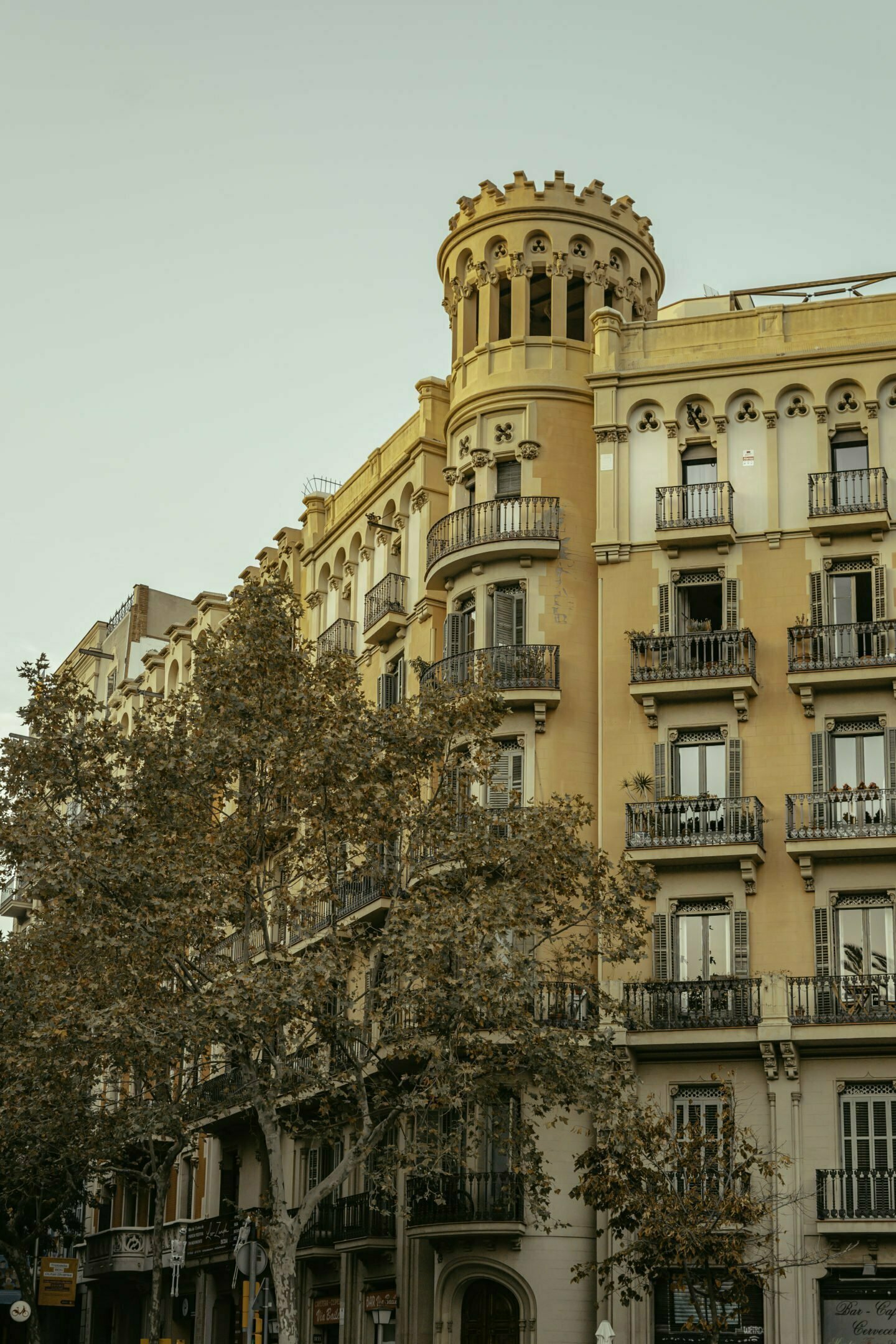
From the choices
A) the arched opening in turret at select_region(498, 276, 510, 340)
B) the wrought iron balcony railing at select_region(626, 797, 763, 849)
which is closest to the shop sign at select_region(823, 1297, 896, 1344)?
the wrought iron balcony railing at select_region(626, 797, 763, 849)

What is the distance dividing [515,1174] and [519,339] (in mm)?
18670

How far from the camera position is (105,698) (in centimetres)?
7662

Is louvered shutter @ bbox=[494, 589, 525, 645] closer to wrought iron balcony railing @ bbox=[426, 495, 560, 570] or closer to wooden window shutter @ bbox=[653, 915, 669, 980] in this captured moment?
wrought iron balcony railing @ bbox=[426, 495, 560, 570]

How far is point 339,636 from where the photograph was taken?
161 ft

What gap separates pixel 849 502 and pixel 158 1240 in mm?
21783

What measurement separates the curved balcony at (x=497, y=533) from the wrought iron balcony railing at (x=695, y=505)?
241cm

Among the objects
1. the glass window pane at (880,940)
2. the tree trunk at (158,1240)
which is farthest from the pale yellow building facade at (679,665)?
the tree trunk at (158,1240)

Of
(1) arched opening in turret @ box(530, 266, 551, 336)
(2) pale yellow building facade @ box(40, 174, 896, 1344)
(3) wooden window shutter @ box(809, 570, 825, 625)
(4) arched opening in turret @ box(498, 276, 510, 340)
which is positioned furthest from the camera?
(1) arched opening in turret @ box(530, 266, 551, 336)

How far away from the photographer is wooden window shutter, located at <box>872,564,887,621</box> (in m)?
38.4

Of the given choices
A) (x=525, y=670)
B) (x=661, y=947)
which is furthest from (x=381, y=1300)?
(x=525, y=670)

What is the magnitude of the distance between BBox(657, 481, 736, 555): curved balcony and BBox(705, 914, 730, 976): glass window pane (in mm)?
7879

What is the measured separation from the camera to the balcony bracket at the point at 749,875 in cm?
3712

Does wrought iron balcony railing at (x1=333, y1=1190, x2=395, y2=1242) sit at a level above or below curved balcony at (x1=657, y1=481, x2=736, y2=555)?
below

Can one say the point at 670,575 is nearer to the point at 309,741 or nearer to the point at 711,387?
the point at 711,387
